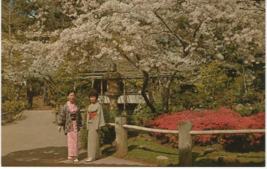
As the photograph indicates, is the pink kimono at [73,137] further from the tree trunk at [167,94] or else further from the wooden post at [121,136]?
the tree trunk at [167,94]

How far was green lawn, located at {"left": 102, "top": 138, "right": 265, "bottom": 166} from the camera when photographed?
6527 mm

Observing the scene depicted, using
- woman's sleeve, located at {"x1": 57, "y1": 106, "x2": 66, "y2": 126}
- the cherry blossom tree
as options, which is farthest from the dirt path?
the cherry blossom tree

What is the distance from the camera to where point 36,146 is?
8867mm

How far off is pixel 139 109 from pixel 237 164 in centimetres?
708

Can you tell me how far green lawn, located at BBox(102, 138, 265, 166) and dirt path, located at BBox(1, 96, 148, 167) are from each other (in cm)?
41

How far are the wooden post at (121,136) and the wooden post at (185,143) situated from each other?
5.52 feet

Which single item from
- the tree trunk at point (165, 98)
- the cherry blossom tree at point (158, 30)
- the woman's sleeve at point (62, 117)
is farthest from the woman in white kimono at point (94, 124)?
the tree trunk at point (165, 98)

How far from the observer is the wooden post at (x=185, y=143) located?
5.84 metres

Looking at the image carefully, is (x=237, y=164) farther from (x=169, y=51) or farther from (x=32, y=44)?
(x=32, y=44)

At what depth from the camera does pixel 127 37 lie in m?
10.1

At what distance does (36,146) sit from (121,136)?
305 cm

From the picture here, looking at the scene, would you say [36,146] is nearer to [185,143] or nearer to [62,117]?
[62,117]

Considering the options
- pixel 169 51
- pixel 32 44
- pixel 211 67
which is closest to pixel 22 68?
pixel 32 44

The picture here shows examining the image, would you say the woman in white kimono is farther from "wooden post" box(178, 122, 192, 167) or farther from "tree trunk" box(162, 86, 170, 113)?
"tree trunk" box(162, 86, 170, 113)
